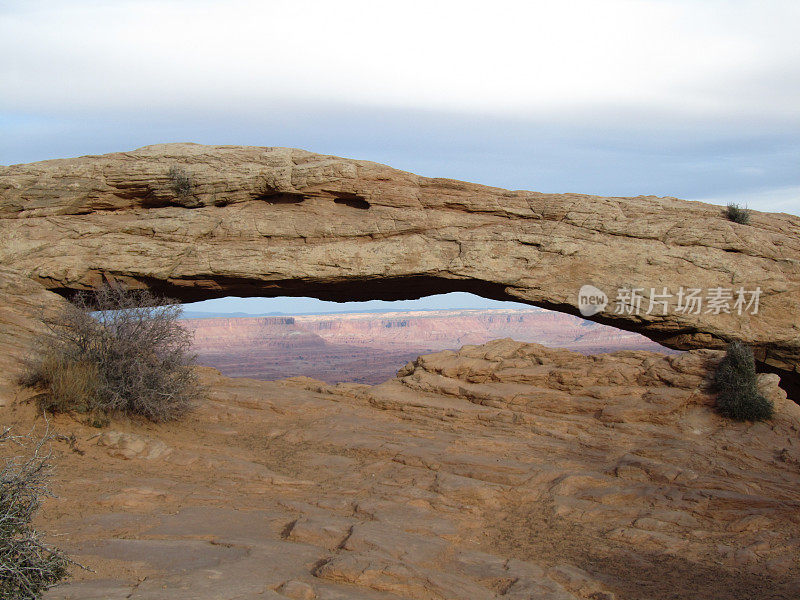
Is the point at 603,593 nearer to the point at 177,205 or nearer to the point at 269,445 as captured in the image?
the point at 269,445

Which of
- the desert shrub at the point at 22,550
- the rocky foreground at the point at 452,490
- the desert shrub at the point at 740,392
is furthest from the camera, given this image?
the desert shrub at the point at 740,392

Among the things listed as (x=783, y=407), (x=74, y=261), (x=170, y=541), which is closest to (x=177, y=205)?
(x=74, y=261)

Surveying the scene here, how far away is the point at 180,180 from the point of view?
15.8 m

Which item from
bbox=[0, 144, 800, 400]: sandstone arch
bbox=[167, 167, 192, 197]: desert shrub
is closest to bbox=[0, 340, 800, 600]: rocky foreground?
bbox=[0, 144, 800, 400]: sandstone arch

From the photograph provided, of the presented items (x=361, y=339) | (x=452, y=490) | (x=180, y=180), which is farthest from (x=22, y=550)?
(x=361, y=339)

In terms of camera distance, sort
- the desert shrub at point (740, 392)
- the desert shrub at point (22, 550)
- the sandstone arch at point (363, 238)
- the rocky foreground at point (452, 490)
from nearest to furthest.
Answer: the desert shrub at point (22, 550) < the rocky foreground at point (452, 490) < the desert shrub at point (740, 392) < the sandstone arch at point (363, 238)

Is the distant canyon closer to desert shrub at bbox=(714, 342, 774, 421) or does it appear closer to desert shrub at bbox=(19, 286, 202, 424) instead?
desert shrub at bbox=(19, 286, 202, 424)

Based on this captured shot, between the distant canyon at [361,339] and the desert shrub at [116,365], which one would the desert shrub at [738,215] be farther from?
the distant canyon at [361,339]

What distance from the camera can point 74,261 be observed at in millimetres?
14852

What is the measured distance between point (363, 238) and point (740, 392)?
358 inches

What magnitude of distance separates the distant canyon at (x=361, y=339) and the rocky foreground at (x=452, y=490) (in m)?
49.6

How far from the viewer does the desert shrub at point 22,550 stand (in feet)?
14.9

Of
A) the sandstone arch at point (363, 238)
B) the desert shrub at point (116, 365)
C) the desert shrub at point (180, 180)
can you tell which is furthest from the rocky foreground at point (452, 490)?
the desert shrub at point (180, 180)

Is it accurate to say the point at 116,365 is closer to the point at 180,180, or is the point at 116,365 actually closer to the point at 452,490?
the point at 452,490
